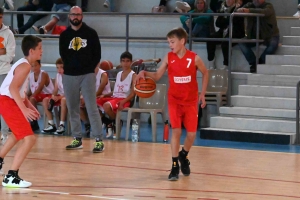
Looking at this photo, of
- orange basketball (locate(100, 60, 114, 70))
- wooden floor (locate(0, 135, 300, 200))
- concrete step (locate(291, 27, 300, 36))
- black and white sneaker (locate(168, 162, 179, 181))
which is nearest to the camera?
wooden floor (locate(0, 135, 300, 200))

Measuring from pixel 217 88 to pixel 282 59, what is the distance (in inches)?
54.0

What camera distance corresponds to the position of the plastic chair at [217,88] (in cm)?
1236

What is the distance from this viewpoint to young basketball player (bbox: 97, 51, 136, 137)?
11.0 meters

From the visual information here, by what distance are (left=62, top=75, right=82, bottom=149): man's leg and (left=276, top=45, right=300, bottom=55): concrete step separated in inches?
198

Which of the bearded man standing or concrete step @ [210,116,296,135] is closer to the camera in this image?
the bearded man standing

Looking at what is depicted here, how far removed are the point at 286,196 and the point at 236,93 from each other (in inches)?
245

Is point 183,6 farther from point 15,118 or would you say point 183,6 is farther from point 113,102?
point 15,118

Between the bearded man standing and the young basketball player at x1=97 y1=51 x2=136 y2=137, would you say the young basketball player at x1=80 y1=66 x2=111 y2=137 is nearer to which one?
the young basketball player at x1=97 y1=51 x2=136 y2=137

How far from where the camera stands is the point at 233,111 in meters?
11.9

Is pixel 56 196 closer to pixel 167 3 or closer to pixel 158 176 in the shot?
pixel 158 176

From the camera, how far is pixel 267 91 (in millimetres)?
12070

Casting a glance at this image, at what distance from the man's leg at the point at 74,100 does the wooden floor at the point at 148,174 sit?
0.22m

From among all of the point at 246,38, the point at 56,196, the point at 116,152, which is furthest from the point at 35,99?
the point at 56,196

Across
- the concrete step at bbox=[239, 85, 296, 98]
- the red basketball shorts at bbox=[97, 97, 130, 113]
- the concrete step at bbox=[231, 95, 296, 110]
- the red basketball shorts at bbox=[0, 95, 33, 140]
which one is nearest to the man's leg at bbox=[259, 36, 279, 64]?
the concrete step at bbox=[239, 85, 296, 98]
